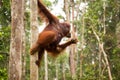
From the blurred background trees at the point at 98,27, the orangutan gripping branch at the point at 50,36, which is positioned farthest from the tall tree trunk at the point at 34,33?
the blurred background trees at the point at 98,27

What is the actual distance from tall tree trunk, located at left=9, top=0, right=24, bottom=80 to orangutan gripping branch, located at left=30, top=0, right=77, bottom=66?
0.62 feet

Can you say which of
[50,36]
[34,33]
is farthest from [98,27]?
[50,36]

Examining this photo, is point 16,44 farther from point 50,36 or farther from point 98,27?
point 98,27

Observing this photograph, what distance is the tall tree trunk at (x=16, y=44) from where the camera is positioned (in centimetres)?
376

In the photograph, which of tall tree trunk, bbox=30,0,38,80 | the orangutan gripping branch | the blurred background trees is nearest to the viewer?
the orangutan gripping branch

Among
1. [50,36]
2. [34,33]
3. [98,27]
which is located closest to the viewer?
[50,36]

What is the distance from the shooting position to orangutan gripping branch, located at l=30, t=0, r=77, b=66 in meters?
3.70

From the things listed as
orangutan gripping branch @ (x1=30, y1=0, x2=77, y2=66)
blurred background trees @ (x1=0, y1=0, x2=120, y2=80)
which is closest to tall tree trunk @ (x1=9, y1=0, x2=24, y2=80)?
orangutan gripping branch @ (x1=30, y1=0, x2=77, y2=66)

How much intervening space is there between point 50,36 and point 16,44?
0.48 m

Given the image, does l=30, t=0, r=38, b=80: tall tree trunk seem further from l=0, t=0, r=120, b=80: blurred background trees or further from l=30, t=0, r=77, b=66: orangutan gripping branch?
l=0, t=0, r=120, b=80: blurred background trees

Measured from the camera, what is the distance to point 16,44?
3809 millimetres

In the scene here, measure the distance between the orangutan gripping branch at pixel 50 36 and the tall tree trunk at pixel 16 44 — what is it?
190 millimetres

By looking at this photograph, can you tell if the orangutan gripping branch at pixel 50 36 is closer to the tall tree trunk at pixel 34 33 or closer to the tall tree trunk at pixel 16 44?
the tall tree trunk at pixel 34 33

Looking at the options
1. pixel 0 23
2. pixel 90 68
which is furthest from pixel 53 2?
pixel 90 68
